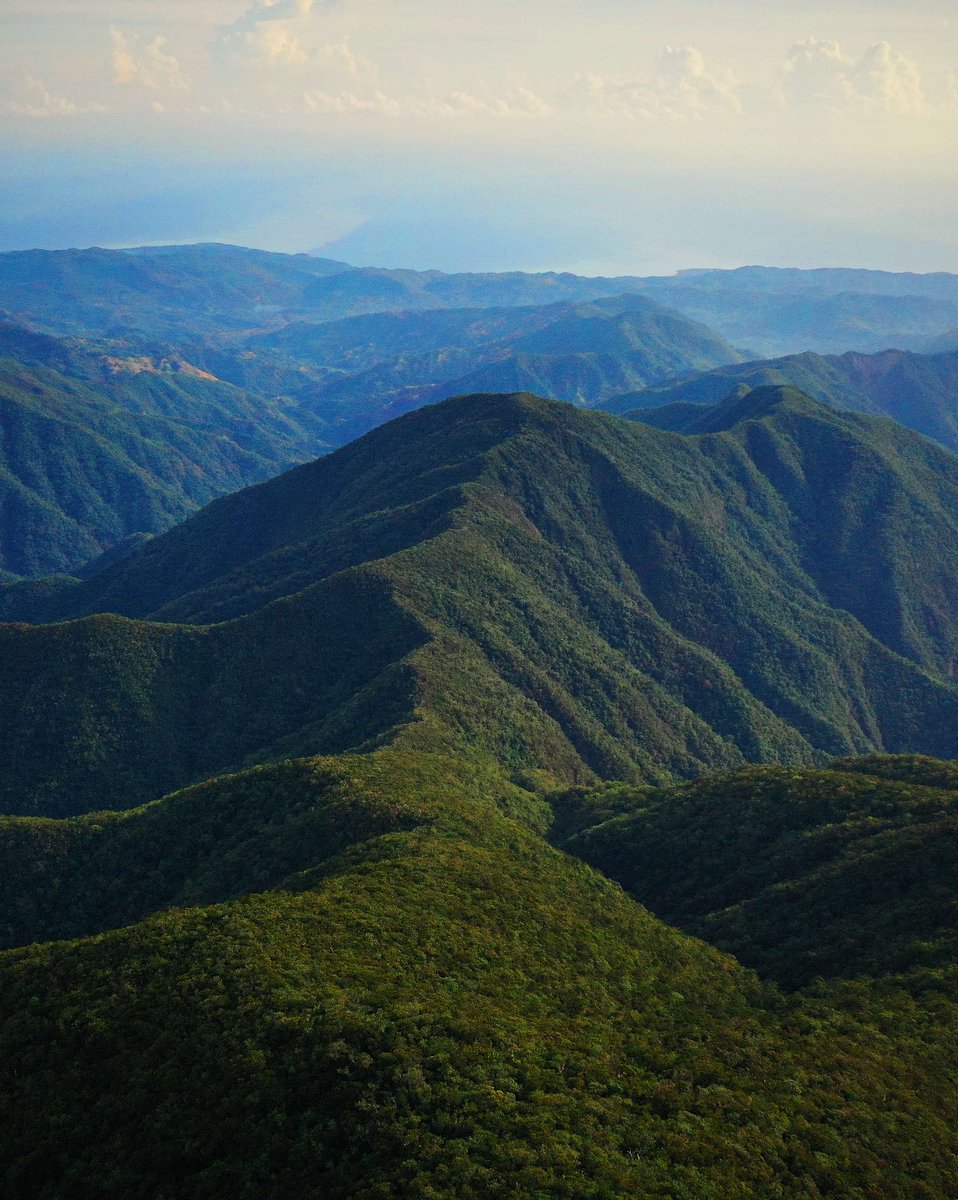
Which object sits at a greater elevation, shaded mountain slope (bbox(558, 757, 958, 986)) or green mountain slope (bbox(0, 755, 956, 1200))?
green mountain slope (bbox(0, 755, 956, 1200))

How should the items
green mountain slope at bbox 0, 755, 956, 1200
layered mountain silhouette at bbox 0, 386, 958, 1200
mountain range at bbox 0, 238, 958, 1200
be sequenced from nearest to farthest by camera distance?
green mountain slope at bbox 0, 755, 956, 1200, mountain range at bbox 0, 238, 958, 1200, layered mountain silhouette at bbox 0, 386, 958, 1200

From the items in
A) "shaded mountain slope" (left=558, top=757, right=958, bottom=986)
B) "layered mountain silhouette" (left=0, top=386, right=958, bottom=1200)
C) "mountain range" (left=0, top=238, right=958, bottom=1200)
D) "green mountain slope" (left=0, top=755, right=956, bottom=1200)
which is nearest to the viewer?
"green mountain slope" (left=0, top=755, right=956, bottom=1200)

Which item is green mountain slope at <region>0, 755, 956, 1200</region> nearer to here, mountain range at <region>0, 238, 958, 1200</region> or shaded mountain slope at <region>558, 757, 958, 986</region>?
mountain range at <region>0, 238, 958, 1200</region>

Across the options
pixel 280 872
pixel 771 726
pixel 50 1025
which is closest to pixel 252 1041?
pixel 50 1025

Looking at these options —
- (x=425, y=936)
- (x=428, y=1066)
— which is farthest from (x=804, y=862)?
(x=428, y=1066)

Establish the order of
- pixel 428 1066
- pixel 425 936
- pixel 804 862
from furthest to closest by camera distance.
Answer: pixel 804 862
pixel 425 936
pixel 428 1066

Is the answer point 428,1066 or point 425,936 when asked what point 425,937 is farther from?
point 428,1066

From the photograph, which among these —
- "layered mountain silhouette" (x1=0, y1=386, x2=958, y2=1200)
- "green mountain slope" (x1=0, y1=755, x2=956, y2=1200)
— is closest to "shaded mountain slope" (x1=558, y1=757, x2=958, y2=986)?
"layered mountain silhouette" (x1=0, y1=386, x2=958, y2=1200)

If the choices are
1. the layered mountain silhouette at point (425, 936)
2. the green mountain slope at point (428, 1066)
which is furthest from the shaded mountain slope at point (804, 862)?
the green mountain slope at point (428, 1066)

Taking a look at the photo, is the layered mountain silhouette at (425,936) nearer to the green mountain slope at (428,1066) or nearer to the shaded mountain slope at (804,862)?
the green mountain slope at (428,1066)

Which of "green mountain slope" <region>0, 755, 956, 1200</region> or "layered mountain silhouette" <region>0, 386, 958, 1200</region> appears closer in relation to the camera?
"green mountain slope" <region>0, 755, 956, 1200</region>

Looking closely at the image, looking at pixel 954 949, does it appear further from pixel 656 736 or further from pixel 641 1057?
pixel 656 736
